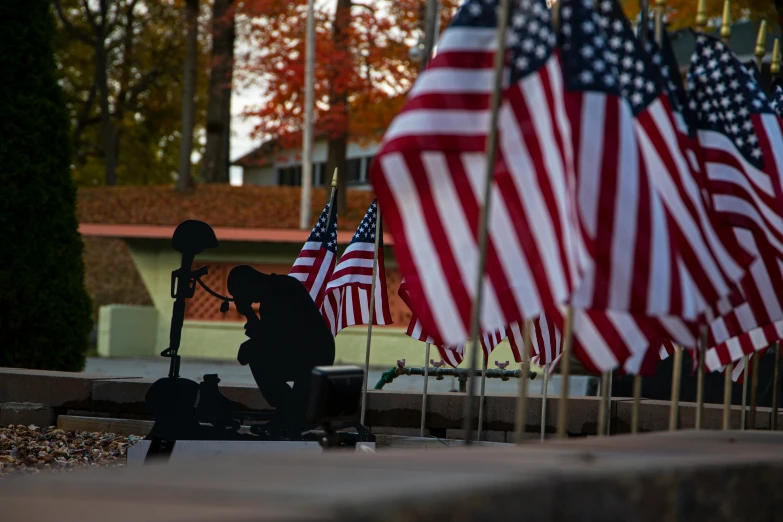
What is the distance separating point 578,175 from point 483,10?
1008 millimetres

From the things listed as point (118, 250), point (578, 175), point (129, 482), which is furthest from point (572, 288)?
point (118, 250)

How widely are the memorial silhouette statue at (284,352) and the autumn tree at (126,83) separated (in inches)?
1241

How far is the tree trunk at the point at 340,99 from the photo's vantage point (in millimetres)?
30594

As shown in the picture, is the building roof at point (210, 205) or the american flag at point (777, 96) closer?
the american flag at point (777, 96)

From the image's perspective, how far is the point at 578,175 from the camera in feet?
17.9

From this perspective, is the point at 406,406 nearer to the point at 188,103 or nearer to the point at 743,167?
the point at 743,167

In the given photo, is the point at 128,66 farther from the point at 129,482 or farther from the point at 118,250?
the point at 129,482

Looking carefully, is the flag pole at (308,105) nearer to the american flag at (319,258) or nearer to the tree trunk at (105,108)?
the tree trunk at (105,108)

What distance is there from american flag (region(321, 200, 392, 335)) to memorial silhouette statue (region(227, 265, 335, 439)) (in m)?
2.27

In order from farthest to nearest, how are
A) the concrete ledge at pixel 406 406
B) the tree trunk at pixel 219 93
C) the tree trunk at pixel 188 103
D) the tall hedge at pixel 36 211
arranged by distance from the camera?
the tree trunk at pixel 188 103 → the tree trunk at pixel 219 93 → the tall hedge at pixel 36 211 → the concrete ledge at pixel 406 406

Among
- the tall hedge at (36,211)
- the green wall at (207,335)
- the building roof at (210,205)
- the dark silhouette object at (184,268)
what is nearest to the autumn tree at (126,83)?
the building roof at (210,205)

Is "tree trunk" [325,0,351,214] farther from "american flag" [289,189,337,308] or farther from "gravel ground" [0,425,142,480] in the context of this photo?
"gravel ground" [0,425,142,480]

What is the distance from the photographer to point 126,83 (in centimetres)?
4278

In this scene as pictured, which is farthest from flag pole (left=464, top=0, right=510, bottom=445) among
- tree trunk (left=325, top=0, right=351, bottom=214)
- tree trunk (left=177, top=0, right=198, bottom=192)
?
tree trunk (left=177, top=0, right=198, bottom=192)
